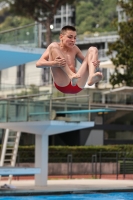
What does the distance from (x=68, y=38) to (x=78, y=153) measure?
2246cm

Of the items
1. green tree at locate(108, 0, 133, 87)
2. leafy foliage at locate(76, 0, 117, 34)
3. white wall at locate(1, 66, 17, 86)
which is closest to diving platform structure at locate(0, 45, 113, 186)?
green tree at locate(108, 0, 133, 87)

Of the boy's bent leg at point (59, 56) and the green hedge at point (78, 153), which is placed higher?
the boy's bent leg at point (59, 56)

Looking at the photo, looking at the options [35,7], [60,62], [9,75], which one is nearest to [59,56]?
[60,62]

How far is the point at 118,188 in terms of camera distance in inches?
875

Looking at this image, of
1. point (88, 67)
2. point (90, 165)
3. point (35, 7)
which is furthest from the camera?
point (35, 7)

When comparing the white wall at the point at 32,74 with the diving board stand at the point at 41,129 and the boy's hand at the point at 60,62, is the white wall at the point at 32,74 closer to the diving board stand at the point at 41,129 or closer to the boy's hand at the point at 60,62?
the diving board stand at the point at 41,129

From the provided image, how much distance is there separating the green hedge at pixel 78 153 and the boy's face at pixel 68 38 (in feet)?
67.9

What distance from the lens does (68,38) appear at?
9281 mm


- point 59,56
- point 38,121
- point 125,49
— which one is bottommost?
point 59,56

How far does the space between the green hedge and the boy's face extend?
2068 cm

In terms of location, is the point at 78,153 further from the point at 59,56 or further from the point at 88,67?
the point at 59,56

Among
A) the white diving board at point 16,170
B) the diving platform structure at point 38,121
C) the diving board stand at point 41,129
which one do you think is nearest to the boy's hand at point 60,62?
the white diving board at point 16,170

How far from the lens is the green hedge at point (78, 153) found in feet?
99.3

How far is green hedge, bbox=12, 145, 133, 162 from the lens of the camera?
3027 centimetres
